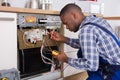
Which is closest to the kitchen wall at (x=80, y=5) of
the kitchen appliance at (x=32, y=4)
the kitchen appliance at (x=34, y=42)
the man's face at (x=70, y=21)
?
the kitchen appliance at (x=32, y=4)

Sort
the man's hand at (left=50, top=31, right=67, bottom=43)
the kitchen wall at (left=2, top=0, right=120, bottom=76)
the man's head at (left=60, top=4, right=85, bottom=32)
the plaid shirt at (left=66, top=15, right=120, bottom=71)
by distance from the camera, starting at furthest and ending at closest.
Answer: the kitchen wall at (left=2, top=0, right=120, bottom=76) < the man's hand at (left=50, top=31, right=67, bottom=43) < the man's head at (left=60, top=4, right=85, bottom=32) < the plaid shirt at (left=66, top=15, right=120, bottom=71)

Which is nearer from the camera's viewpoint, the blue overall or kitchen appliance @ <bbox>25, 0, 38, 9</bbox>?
the blue overall

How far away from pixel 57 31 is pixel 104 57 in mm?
515

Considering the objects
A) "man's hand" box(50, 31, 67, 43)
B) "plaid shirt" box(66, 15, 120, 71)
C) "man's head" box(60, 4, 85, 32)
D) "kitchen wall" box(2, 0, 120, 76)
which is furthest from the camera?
"kitchen wall" box(2, 0, 120, 76)

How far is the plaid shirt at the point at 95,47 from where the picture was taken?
106 cm

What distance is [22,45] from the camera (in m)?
1.30

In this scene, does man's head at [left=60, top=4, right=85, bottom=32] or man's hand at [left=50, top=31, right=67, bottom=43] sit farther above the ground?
man's head at [left=60, top=4, right=85, bottom=32]

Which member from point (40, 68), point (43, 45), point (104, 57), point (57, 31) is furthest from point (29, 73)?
point (104, 57)

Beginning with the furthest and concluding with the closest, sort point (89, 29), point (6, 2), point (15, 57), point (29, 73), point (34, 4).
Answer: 1. point (34, 4)
2. point (6, 2)
3. point (29, 73)
4. point (15, 57)
5. point (89, 29)

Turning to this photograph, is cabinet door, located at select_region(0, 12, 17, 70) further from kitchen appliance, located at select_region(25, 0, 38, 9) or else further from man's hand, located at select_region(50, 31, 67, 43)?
kitchen appliance, located at select_region(25, 0, 38, 9)

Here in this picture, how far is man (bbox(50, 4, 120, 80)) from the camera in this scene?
107cm

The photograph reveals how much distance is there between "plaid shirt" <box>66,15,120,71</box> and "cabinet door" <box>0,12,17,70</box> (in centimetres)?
39

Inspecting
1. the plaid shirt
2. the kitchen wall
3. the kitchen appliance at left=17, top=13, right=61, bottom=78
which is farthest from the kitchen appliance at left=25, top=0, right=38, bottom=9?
the plaid shirt

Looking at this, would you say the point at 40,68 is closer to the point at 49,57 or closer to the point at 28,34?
the point at 49,57
